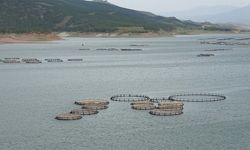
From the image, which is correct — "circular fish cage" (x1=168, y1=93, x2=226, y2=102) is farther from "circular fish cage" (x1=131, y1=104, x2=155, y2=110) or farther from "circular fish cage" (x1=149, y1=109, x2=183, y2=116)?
"circular fish cage" (x1=149, y1=109, x2=183, y2=116)

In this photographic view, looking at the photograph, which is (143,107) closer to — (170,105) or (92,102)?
(170,105)

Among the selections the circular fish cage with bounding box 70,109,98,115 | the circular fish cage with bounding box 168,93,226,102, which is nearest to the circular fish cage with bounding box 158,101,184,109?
the circular fish cage with bounding box 168,93,226,102

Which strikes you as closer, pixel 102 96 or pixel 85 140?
pixel 85 140

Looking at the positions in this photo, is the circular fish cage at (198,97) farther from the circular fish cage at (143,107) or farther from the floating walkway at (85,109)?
the floating walkway at (85,109)

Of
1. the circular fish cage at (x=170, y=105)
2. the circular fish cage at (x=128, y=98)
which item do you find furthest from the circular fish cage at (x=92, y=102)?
the circular fish cage at (x=170, y=105)

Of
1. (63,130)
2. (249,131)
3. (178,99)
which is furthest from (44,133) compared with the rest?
(178,99)

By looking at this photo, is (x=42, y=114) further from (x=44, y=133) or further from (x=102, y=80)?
(x=102, y=80)
